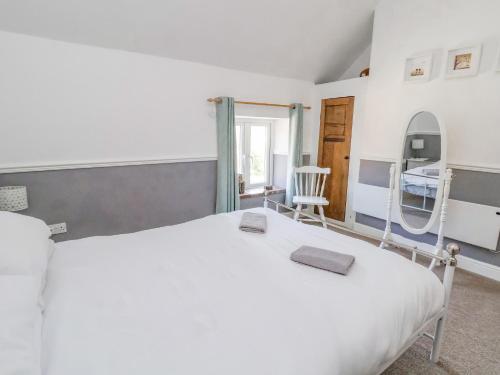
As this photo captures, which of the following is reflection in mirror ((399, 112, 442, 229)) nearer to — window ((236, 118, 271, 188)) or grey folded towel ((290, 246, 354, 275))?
grey folded towel ((290, 246, 354, 275))

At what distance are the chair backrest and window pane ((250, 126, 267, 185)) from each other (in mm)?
586

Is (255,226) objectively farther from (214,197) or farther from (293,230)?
(214,197)

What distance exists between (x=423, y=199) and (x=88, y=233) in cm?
313

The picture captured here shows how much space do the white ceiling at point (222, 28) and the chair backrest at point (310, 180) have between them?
123 centimetres

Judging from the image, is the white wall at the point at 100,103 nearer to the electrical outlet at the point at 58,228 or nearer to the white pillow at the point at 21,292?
the electrical outlet at the point at 58,228

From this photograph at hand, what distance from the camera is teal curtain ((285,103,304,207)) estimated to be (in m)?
3.69

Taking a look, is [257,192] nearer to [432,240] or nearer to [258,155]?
[258,155]

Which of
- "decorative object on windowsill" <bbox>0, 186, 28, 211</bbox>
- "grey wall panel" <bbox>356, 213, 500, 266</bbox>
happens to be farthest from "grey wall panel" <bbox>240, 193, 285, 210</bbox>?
"decorative object on windowsill" <bbox>0, 186, 28, 211</bbox>

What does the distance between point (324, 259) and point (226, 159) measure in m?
2.01

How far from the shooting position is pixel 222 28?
269 cm

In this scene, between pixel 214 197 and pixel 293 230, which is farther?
pixel 214 197

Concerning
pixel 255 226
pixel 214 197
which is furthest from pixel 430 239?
pixel 214 197

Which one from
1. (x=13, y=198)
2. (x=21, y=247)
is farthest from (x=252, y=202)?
(x=21, y=247)

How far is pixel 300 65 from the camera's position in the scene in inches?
139
